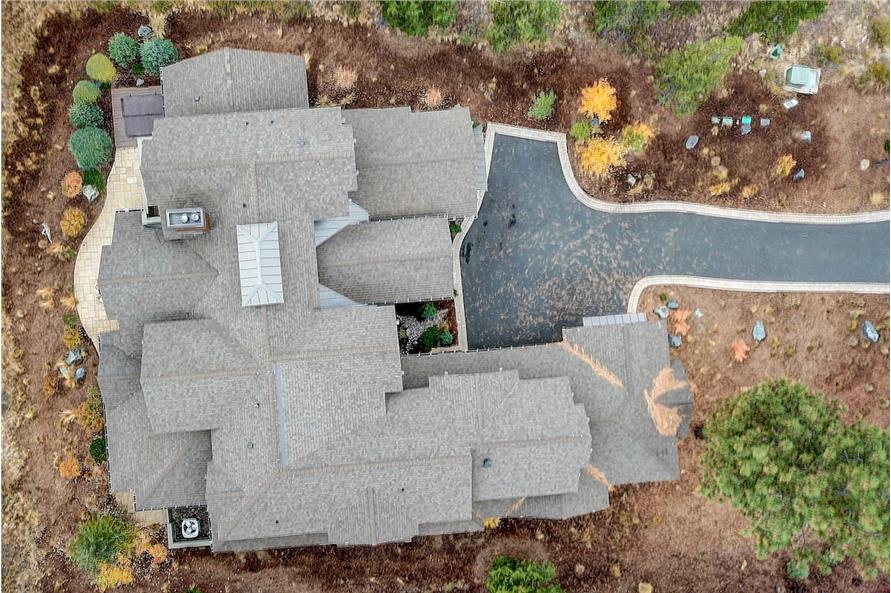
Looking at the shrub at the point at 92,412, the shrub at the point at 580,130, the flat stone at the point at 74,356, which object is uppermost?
the shrub at the point at 580,130

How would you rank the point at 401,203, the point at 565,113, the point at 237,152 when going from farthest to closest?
the point at 565,113 → the point at 401,203 → the point at 237,152

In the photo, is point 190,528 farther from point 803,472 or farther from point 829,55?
point 829,55

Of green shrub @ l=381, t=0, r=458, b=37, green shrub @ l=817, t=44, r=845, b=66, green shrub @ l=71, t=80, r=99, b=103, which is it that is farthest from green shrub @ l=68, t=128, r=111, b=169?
green shrub @ l=817, t=44, r=845, b=66

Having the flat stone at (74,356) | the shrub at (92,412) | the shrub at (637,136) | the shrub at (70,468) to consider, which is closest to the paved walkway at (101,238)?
the flat stone at (74,356)

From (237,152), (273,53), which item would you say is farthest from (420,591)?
(273,53)

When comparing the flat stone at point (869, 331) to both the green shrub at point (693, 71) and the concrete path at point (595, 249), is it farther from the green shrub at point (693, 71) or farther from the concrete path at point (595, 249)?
the green shrub at point (693, 71)

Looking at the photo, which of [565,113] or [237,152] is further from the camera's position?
[565,113]

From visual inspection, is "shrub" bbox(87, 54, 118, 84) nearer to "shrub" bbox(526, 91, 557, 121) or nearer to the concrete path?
the concrete path

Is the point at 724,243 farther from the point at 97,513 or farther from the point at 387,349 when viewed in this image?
the point at 97,513
